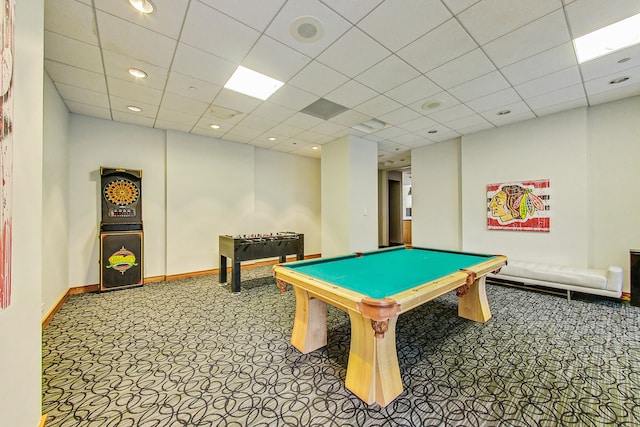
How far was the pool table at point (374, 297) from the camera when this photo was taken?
5.31 feet

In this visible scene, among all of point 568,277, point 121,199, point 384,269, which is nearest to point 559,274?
point 568,277

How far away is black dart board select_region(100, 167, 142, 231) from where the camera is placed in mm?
4055

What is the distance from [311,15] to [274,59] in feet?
2.26

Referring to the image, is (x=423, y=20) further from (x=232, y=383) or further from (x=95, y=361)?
(x=95, y=361)

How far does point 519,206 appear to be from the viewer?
4.41m

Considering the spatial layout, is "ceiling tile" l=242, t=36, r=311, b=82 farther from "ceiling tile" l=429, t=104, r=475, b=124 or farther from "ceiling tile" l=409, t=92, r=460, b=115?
"ceiling tile" l=429, t=104, r=475, b=124

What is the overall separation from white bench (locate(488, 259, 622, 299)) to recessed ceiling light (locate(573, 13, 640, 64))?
2609mm

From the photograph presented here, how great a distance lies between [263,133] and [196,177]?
1.62 meters

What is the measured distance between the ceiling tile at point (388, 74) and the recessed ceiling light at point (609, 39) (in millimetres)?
1479

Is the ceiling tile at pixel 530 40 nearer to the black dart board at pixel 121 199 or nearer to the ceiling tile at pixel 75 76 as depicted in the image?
the ceiling tile at pixel 75 76

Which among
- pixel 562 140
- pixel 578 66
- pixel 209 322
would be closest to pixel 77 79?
pixel 209 322

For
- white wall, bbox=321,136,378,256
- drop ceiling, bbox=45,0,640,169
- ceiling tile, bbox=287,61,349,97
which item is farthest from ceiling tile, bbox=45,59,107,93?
white wall, bbox=321,136,378,256

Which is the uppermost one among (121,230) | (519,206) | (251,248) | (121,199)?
(121,199)

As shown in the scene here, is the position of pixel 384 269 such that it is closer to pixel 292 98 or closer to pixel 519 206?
pixel 292 98
